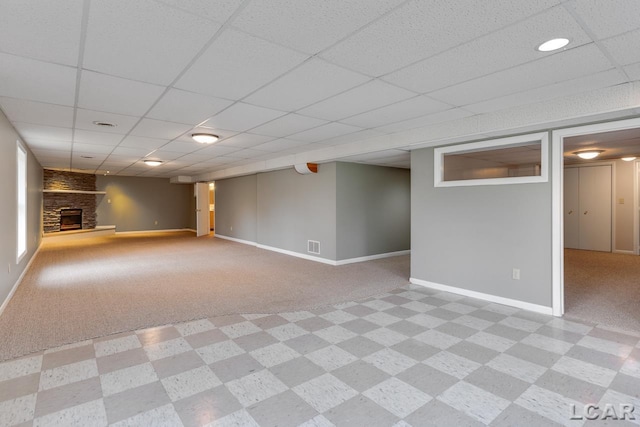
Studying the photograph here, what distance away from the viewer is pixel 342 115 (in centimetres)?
391

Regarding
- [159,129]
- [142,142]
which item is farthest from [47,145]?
[159,129]

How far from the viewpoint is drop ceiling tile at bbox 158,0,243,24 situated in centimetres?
174

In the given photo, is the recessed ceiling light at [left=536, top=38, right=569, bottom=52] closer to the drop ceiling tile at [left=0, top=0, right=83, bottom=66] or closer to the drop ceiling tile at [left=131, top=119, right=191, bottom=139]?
the drop ceiling tile at [left=0, top=0, right=83, bottom=66]

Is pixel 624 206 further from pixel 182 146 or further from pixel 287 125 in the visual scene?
pixel 182 146

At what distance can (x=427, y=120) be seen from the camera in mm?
4121

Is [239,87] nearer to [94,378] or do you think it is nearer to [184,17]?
[184,17]

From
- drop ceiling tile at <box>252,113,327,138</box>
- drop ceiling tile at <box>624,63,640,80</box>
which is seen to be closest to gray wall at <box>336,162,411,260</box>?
drop ceiling tile at <box>252,113,327,138</box>

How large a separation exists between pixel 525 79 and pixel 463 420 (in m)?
2.65

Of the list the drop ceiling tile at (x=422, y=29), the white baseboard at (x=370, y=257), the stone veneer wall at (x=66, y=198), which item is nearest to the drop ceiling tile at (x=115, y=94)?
the drop ceiling tile at (x=422, y=29)

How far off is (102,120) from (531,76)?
4.64 meters

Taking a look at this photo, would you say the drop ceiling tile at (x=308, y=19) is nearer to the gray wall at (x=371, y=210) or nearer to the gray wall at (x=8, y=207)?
the gray wall at (x=8, y=207)

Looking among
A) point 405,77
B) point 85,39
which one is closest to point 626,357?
point 405,77

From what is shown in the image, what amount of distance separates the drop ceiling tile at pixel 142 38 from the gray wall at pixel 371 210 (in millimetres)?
4359

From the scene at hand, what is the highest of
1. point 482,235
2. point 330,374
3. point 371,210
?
point 371,210
